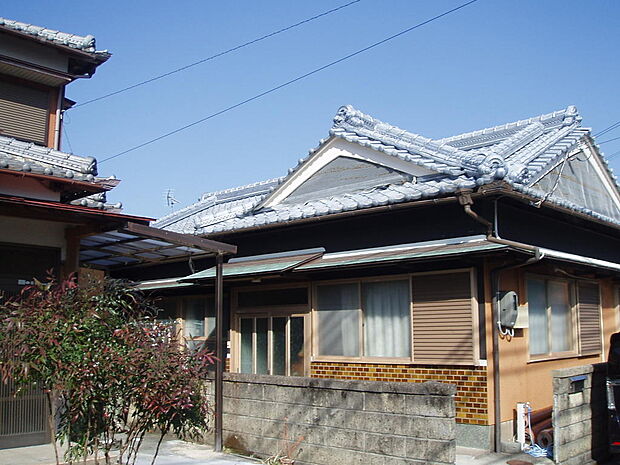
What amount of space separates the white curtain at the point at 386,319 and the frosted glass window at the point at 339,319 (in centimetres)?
21

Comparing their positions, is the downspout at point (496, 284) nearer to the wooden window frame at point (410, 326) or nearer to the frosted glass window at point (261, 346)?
the wooden window frame at point (410, 326)

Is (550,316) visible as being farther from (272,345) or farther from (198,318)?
(198,318)

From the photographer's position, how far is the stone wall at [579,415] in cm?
879

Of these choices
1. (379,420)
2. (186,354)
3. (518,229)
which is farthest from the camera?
(518,229)

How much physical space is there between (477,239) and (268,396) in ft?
13.7

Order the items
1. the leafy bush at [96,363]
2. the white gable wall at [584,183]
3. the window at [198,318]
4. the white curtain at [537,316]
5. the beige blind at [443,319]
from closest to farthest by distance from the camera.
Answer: the leafy bush at [96,363], the beige blind at [443,319], the white curtain at [537,316], the white gable wall at [584,183], the window at [198,318]

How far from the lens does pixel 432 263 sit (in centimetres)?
1088

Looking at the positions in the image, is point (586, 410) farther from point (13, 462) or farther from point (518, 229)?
point (13, 462)

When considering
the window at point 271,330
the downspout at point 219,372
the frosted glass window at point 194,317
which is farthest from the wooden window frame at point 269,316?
the downspout at point 219,372

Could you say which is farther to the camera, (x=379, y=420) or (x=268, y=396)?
(x=268, y=396)

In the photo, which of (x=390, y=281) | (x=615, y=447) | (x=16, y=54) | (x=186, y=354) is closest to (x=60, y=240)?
(x=16, y=54)

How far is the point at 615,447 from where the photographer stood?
29.3 ft

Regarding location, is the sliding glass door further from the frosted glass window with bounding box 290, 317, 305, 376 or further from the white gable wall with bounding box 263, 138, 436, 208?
the white gable wall with bounding box 263, 138, 436, 208

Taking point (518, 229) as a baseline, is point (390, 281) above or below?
below
